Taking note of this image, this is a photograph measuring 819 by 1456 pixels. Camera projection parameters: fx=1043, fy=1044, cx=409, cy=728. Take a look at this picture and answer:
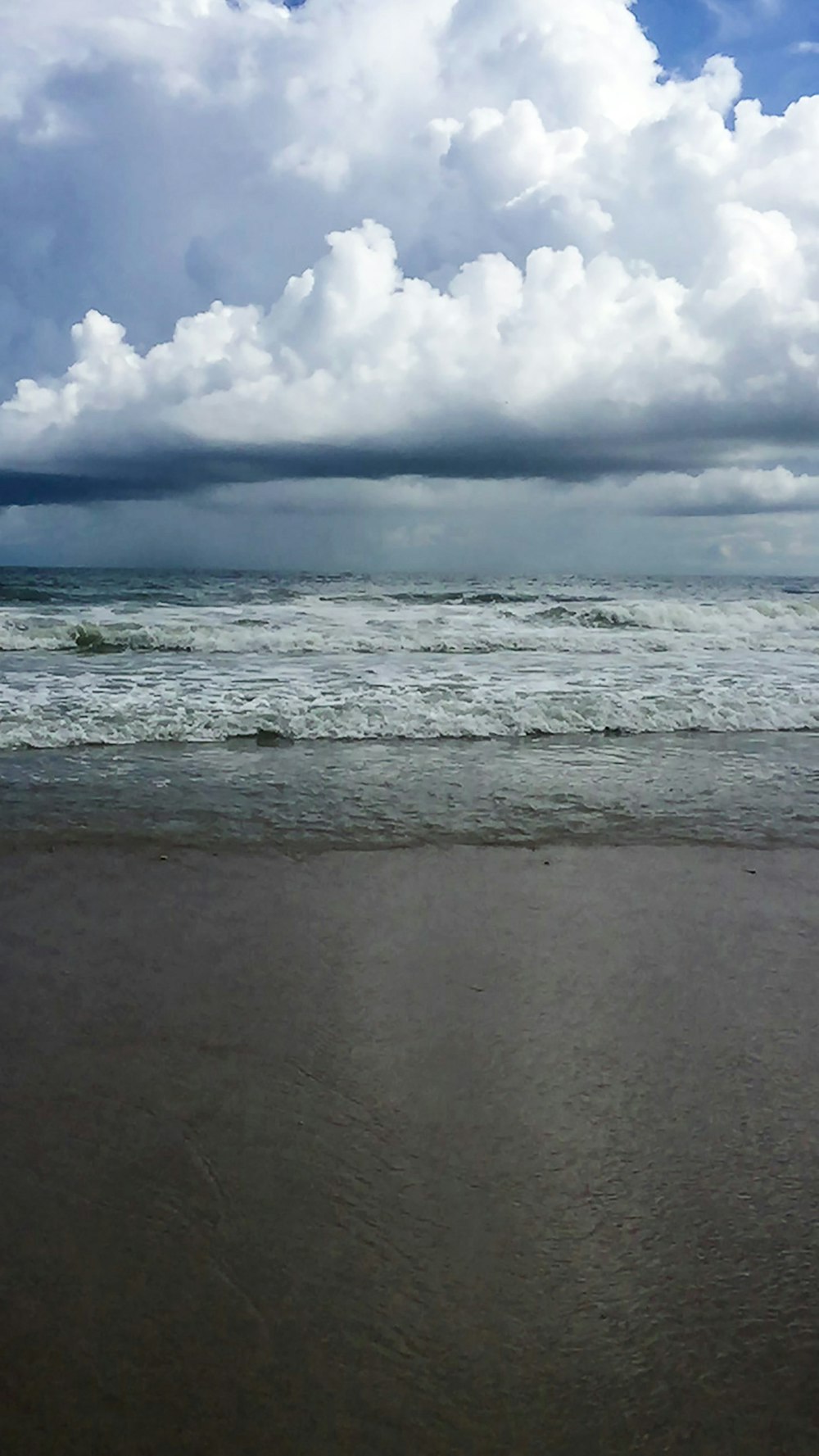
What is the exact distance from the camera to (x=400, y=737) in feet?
31.9

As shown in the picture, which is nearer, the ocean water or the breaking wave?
the ocean water

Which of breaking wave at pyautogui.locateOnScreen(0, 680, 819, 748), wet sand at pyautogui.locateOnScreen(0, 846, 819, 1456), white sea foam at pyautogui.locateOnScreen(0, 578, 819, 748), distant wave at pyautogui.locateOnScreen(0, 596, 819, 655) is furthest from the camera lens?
distant wave at pyautogui.locateOnScreen(0, 596, 819, 655)

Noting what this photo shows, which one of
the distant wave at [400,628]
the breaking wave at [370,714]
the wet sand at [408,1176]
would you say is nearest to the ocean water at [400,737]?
the breaking wave at [370,714]

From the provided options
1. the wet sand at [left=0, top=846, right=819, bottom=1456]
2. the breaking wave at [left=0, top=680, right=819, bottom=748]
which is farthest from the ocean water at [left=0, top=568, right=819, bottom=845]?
the wet sand at [left=0, top=846, right=819, bottom=1456]

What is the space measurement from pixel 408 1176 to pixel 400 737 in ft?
22.7

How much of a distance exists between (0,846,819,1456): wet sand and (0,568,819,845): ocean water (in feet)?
5.20

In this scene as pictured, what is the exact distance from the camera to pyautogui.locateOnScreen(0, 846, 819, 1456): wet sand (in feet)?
6.94

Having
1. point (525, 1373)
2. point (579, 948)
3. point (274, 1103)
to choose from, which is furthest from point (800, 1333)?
point (579, 948)

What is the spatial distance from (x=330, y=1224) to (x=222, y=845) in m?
3.59

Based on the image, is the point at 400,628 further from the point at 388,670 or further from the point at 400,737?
the point at 400,737

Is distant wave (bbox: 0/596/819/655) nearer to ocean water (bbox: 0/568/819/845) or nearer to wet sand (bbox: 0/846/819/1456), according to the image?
ocean water (bbox: 0/568/819/845)

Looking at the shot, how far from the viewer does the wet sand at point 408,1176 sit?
2.12 meters

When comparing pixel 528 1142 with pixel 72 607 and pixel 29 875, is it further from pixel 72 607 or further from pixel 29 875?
pixel 72 607

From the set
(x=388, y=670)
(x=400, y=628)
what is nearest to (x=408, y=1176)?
(x=388, y=670)
